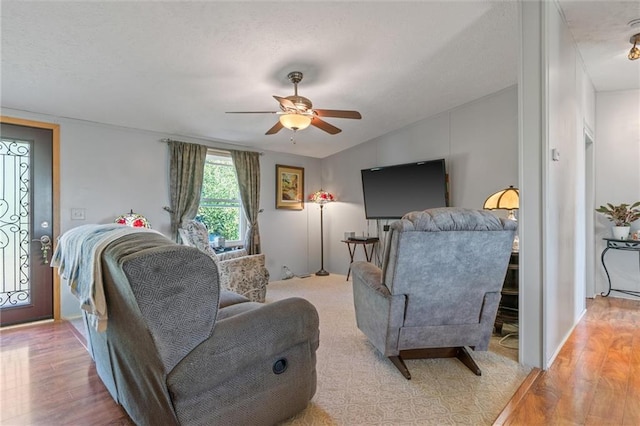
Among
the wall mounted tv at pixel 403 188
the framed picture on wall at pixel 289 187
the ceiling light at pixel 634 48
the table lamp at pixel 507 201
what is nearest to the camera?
the ceiling light at pixel 634 48

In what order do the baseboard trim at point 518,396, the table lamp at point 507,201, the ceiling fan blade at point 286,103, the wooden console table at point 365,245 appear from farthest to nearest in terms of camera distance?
the wooden console table at point 365,245 < the table lamp at point 507,201 < the ceiling fan blade at point 286,103 < the baseboard trim at point 518,396

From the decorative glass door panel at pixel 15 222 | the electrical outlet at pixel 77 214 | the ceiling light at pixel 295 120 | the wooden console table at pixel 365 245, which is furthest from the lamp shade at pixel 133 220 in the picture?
the wooden console table at pixel 365 245

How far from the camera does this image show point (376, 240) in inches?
202

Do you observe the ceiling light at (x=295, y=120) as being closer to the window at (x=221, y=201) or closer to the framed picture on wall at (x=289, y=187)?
the window at (x=221, y=201)

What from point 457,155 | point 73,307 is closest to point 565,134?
point 457,155

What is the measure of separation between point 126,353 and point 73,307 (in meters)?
2.75

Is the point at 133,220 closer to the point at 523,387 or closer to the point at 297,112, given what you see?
the point at 297,112

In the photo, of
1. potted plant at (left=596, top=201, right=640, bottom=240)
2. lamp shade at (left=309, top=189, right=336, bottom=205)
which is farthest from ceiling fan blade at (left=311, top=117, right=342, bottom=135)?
potted plant at (left=596, top=201, right=640, bottom=240)

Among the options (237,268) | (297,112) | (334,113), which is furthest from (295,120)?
(237,268)

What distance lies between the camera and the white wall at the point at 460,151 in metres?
3.87

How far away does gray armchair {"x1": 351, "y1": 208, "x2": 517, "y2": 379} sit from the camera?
6.48 ft

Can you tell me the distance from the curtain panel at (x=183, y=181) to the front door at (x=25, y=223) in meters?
1.26

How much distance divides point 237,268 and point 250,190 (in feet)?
5.94

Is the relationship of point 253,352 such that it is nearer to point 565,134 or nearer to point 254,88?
point 254,88
